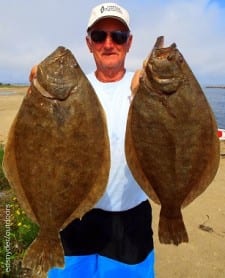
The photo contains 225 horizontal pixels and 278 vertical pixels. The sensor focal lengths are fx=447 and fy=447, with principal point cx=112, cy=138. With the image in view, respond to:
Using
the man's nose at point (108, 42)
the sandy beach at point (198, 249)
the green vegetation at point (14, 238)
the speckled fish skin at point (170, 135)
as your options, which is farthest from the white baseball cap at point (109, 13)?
the sandy beach at point (198, 249)

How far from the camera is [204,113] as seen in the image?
309 cm

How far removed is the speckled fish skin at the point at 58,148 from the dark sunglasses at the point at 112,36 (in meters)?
0.72

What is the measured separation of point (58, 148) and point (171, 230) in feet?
3.51

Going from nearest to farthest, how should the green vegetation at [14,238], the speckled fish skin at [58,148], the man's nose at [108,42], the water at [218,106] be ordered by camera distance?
the speckled fish skin at [58,148]
the man's nose at [108,42]
the green vegetation at [14,238]
the water at [218,106]

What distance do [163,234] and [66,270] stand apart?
1173 millimetres

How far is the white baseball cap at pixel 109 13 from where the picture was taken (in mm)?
3842

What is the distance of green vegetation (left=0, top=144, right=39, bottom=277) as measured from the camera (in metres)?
5.09

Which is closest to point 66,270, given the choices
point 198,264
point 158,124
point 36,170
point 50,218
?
point 50,218

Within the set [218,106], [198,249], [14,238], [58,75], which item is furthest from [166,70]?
[218,106]

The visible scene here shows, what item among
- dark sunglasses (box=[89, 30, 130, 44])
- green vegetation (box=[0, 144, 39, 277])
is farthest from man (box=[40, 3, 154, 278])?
green vegetation (box=[0, 144, 39, 277])

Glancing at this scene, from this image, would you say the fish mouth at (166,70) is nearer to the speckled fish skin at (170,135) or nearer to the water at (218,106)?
the speckled fish skin at (170,135)

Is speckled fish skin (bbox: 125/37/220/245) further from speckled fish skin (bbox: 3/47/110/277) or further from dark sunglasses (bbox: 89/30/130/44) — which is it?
dark sunglasses (bbox: 89/30/130/44)

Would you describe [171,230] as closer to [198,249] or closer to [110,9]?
[110,9]

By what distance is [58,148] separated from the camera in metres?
3.07
